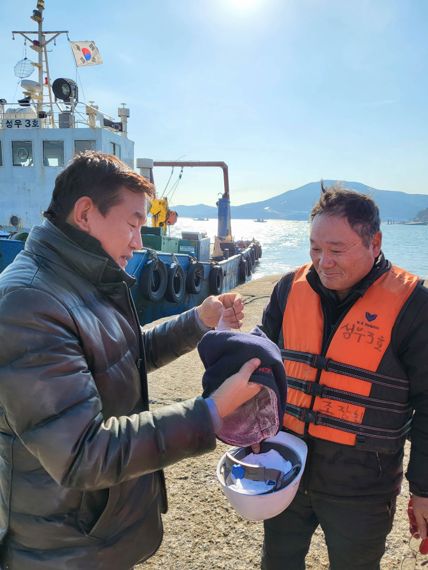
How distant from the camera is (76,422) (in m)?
0.99

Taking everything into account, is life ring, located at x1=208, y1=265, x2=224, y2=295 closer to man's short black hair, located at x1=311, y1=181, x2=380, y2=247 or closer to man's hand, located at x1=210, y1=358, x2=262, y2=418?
man's short black hair, located at x1=311, y1=181, x2=380, y2=247

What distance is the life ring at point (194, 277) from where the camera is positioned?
11422 mm

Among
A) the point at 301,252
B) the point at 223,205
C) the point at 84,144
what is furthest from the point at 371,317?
the point at 301,252

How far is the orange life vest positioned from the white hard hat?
153 millimetres

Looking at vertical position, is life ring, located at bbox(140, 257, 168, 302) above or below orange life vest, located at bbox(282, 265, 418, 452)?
below

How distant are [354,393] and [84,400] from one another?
116 cm

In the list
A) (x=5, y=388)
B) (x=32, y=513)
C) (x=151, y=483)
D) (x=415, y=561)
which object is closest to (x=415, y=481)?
(x=415, y=561)

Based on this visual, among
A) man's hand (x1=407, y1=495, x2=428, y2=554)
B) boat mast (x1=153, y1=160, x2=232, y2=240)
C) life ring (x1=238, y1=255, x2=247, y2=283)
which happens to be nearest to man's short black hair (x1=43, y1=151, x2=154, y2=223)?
man's hand (x1=407, y1=495, x2=428, y2=554)

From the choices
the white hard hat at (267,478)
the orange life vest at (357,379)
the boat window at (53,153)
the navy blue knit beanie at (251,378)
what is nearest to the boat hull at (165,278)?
the boat window at (53,153)

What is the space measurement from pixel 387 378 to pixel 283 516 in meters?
0.80

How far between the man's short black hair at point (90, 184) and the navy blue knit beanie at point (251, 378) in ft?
1.78

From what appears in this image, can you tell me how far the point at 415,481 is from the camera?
169 centimetres

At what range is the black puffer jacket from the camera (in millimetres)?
995

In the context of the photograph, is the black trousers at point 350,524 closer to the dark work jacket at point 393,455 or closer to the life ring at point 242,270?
the dark work jacket at point 393,455
